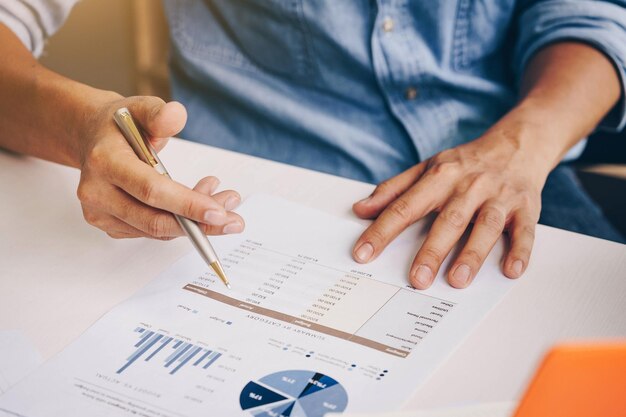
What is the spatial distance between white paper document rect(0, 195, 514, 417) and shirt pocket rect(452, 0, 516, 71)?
0.43m

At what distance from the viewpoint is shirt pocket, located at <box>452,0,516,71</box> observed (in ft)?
3.24

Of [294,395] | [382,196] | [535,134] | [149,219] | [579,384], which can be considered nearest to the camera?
[579,384]

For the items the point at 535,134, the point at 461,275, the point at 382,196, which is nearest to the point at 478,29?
the point at 535,134

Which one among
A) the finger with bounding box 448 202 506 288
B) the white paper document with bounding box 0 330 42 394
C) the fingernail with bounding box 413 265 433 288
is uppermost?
the white paper document with bounding box 0 330 42 394

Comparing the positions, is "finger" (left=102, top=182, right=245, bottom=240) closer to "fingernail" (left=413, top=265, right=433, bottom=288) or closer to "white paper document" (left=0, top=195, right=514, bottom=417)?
"white paper document" (left=0, top=195, right=514, bottom=417)

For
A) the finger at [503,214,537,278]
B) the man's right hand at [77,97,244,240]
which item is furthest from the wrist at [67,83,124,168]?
the finger at [503,214,537,278]

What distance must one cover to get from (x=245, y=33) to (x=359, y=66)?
0.18 metres

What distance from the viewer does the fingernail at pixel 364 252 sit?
2.06 feet

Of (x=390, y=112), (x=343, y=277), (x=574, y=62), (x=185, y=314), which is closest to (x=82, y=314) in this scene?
(x=185, y=314)

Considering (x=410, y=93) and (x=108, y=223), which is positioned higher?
(x=108, y=223)

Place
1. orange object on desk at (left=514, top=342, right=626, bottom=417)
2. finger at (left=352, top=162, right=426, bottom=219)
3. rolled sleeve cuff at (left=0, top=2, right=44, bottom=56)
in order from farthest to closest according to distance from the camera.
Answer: rolled sleeve cuff at (left=0, top=2, right=44, bottom=56) → finger at (left=352, top=162, right=426, bottom=219) → orange object on desk at (left=514, top=342, right=626, bottom=417)

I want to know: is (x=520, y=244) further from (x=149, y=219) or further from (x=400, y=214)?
(x=149, y=219)

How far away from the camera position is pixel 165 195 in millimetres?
561

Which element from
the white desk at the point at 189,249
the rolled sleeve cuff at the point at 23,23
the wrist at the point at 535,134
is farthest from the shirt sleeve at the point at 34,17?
the wrist at the point at 535,134
